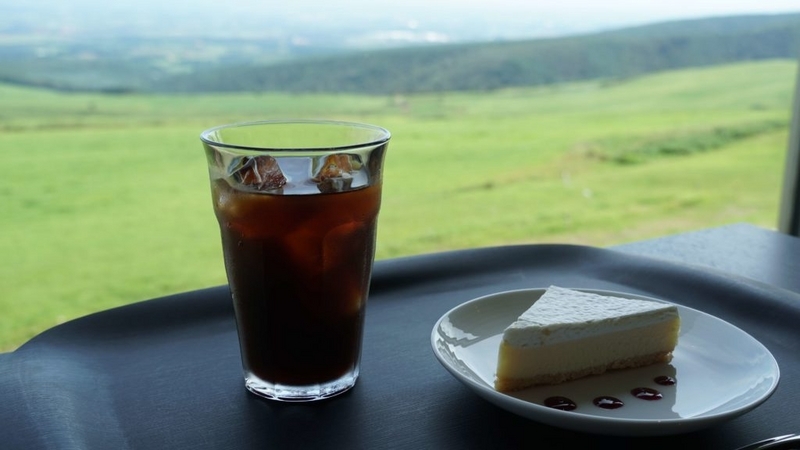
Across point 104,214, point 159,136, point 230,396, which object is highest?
point 230,396

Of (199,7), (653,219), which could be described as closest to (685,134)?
(653,219)

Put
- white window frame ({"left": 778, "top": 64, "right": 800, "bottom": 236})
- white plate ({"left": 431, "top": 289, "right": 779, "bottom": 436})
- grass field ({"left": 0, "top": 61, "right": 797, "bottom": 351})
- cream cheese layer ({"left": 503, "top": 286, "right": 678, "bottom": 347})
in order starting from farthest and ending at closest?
grass field ({"left": 0, "top": 61, "right": 797, "bottom": 351}), white window frame ({"left": 778, "top": 64, "right": 800, "bottom": 236}), cream cheese layer ({"left": 503, "top": 286, "right": 678, "bottom": 347}), white plate ({"left": 431, "top": 289, "right": 779, "bottom": 436})

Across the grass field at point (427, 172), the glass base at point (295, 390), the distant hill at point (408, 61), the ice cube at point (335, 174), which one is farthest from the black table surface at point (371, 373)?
the distant hill at point (408, 61)

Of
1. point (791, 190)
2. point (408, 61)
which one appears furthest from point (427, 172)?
point (791, 190)

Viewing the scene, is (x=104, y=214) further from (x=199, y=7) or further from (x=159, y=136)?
(x=199, y=7)

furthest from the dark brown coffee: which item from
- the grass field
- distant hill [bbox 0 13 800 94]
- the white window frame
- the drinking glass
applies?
distant hill [bbox 0 13 800 94]

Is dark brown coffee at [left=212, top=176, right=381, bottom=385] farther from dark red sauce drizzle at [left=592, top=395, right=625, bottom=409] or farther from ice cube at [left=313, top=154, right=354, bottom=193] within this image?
dark red sauce drizzle at [left=592, top=395, right=625, bottom=409]
